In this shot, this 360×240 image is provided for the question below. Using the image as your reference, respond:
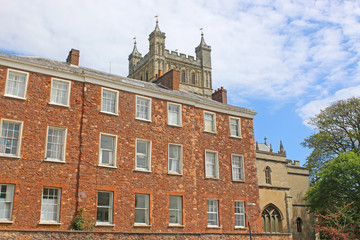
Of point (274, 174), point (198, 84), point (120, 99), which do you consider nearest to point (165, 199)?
point (120, 99)

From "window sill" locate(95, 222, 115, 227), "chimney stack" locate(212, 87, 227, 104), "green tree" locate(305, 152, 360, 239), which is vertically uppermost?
"chimney stack" locate(212, 87, 227, 104)

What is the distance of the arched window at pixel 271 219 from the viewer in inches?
1563

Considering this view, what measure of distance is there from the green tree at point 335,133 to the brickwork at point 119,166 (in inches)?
786

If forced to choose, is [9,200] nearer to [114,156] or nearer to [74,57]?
[114,156]

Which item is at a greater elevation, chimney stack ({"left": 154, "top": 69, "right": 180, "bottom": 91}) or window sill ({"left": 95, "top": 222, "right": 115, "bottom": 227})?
chimney stack ({"left": 154, "top": 69, "right": 180, "bottom": 91})

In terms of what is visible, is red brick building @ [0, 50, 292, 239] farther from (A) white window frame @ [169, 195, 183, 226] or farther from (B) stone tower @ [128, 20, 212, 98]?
(B) stone tower @ [128, 20, 212, 98]

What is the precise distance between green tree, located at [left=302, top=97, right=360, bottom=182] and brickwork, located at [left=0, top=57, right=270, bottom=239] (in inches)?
786

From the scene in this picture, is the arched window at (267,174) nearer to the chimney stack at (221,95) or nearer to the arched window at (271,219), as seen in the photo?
the arched window at (271,219)

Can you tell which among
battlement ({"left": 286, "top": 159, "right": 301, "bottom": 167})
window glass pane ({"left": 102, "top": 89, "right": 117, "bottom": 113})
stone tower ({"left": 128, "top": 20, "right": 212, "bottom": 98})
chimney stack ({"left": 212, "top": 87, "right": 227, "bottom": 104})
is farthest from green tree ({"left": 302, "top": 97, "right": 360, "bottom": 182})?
stone tower ({"left": 128, "top": 20, "right": 212, "bottom": 98})

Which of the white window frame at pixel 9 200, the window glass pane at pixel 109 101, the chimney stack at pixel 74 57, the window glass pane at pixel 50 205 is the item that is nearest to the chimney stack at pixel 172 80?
the window glass pane at pixel 109 101

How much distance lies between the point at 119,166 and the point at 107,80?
5654mm

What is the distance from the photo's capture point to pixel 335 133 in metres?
47.0

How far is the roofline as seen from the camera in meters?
22.7

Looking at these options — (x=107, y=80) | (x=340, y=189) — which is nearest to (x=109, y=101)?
(x=107, y=80)
